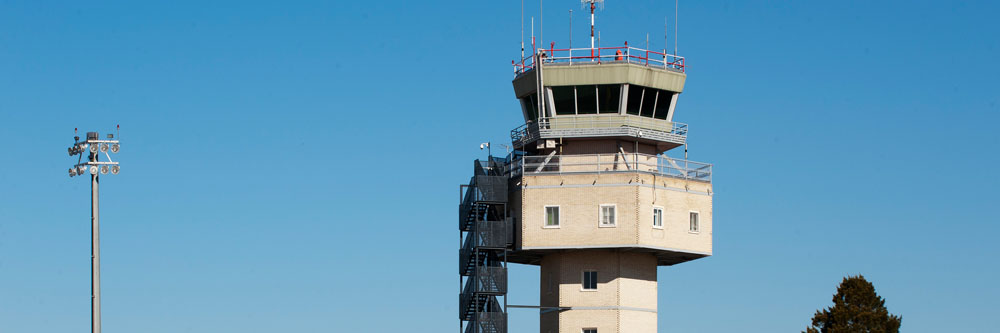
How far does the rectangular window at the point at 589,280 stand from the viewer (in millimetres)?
83375

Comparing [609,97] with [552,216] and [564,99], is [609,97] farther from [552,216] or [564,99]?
[552,216]

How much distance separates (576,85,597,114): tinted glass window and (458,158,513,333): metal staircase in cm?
550

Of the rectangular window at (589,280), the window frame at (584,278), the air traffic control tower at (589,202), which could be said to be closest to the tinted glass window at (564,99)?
the air traffic control tower at (589,202)

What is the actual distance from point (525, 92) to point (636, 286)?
503 inches

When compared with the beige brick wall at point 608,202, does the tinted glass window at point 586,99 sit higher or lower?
higher

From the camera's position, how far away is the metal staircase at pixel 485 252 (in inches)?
3319

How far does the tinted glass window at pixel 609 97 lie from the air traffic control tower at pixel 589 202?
55 mm

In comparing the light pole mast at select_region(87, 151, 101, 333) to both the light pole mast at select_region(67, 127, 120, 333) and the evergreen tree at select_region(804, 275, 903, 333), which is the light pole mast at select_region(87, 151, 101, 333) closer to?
the light pole mast at select_region(67, 127, 120, 333)

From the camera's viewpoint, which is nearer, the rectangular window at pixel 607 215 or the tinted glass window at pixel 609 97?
the rectangular window at pixel 607 215

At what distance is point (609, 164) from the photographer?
85.1m

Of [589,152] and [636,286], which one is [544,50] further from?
[636,286]

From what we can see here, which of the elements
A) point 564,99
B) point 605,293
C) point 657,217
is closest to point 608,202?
point 657,217

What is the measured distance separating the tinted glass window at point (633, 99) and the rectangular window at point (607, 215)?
618 centimetres

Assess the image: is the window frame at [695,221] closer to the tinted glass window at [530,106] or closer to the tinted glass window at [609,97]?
the tinted glass window at [609,97]
